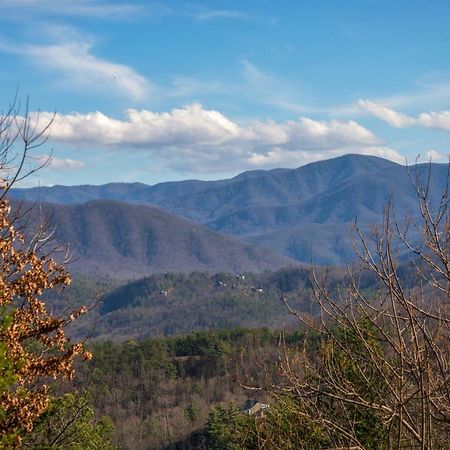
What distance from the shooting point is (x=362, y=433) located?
16.8 metres

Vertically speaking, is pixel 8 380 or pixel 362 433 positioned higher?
pixel 8 380

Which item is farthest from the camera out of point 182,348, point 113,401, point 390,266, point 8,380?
point 182,348

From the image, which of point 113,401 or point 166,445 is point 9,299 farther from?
point 113,401

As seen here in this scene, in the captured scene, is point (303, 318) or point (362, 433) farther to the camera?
point (362, 433)

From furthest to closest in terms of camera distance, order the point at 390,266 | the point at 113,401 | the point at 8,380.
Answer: the point at 113,401, the point at 8,380, the point at 390,266

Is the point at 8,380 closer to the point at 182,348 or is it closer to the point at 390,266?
the point at 390,266

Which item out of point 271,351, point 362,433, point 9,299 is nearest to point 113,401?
point 271,351

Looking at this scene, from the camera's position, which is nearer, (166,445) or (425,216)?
(425,216)

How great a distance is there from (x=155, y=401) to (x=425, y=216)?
106 metres

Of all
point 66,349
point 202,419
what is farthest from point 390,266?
point 202,419

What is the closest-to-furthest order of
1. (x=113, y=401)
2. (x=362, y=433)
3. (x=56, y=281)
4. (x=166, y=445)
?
(x=56, y=281) → (x=362, y=433) → (x=166, y=445) → (x=113, y=401)

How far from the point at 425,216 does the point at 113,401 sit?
4023 inches

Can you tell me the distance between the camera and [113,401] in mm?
102938

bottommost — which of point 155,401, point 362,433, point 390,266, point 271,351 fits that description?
point 155,401
